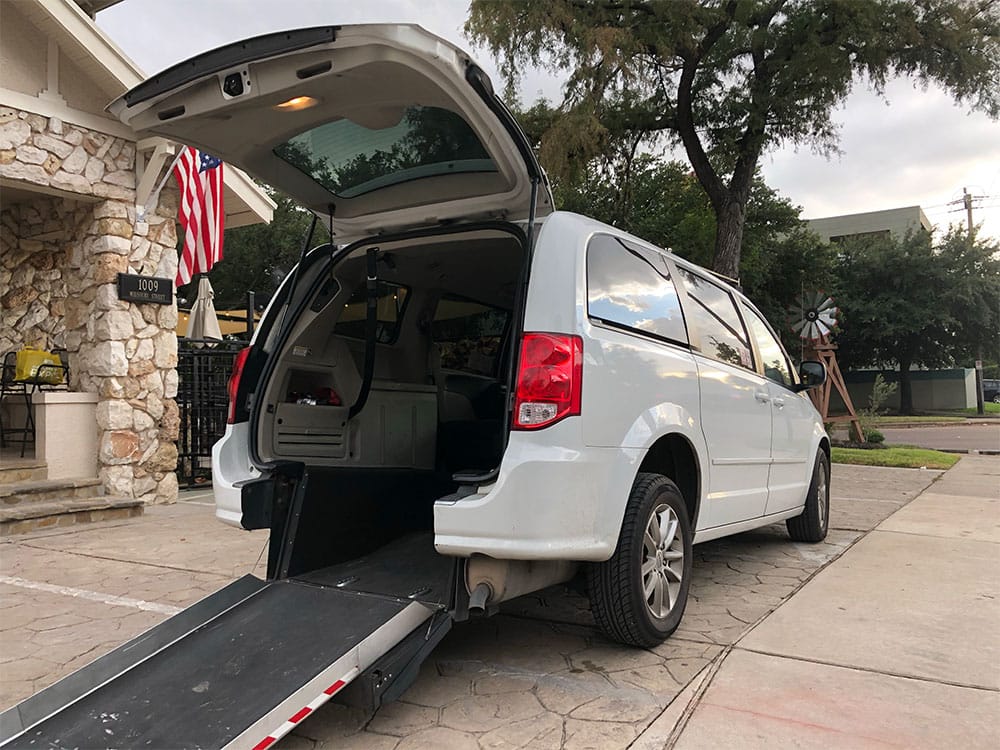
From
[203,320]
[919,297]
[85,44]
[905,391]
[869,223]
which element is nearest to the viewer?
[85,44]

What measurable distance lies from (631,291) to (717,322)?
1120 mm

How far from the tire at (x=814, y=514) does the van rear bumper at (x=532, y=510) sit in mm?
3224

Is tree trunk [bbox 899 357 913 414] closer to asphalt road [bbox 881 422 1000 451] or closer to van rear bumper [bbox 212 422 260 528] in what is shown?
asphalt road [bbox 881 422 1000 451]

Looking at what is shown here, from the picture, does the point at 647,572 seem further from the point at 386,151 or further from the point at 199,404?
the point at 199,404

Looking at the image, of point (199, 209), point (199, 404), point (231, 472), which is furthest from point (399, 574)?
point (199, 404)

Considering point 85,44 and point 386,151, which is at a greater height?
point 85,44

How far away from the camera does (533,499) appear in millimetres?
2766

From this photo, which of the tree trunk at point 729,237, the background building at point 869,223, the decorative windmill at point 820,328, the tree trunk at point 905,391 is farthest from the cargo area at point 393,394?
the background building at point 869,223

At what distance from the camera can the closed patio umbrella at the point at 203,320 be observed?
9.29 m

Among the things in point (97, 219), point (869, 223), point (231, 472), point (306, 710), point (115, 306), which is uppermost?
point (869, 223)

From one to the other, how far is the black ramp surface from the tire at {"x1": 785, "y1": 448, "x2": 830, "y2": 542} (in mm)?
3774

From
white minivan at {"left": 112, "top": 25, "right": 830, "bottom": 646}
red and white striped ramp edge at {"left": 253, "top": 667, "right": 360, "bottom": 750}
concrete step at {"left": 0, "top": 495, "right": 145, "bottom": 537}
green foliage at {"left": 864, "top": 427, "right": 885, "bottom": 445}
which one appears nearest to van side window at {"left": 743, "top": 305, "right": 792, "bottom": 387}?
white minivan at {"left": 112, "top": 25, "right": 830, "bottom": 646}

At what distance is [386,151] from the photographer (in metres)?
3.41

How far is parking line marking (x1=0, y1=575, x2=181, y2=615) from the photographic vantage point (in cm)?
420
